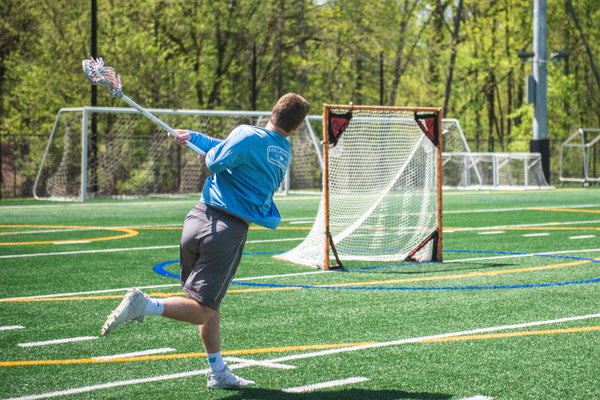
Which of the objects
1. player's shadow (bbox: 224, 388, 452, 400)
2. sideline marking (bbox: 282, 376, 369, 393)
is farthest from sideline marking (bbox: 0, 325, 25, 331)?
sideline marking (bbox: 282, 376, 369, 393)

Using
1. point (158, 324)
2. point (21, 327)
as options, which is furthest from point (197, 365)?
point (21, 327)

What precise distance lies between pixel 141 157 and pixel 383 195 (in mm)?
19207

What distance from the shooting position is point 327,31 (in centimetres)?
3984

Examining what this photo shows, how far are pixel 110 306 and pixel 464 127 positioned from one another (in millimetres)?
43481

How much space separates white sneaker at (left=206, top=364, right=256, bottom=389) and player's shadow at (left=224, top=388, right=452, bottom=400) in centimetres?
8

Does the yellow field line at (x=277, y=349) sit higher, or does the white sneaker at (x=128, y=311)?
the white sneaker at (x=128, y=311)

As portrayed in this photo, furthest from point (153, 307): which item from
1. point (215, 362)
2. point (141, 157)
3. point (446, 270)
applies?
point (141, 157)

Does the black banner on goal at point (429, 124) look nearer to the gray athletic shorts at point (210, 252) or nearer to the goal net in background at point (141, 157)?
the gray athletic shorts at point (210, 252)

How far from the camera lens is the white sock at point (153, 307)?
4312mm

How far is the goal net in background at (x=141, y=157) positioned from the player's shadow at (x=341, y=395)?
897 inches

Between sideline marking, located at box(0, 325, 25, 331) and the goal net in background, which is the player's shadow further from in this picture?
the goal net in background

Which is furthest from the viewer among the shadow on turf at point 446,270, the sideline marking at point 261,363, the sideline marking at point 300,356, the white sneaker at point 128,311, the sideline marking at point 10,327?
the shadow on turf at point 446,270

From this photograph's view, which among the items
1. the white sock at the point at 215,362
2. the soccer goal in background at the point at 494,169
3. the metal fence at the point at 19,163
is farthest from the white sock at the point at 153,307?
the soccer goal in background at the point at 494,169

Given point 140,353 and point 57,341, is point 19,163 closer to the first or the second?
point 57,341
